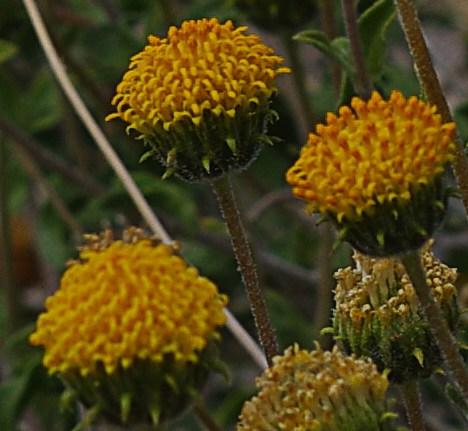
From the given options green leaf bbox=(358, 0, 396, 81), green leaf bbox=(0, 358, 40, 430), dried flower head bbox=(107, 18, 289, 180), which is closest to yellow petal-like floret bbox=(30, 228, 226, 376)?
dried flower head bbox=(107, 18, 289, 180)

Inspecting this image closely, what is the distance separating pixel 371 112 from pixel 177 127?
157 mm

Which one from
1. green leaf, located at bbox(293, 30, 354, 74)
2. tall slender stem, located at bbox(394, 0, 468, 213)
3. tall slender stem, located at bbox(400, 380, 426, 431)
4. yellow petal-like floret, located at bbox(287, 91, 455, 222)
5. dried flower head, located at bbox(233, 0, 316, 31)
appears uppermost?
dried flower head, located at bbox(233, 0, 316, 31)

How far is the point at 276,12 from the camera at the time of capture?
5.17 feet

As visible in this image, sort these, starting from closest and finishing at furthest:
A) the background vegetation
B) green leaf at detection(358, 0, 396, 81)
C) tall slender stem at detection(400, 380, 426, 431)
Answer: tall slender stem at detection(400, 380, 426, 431) → green leaf at detection(358, 0, 396, 81) → the background vegetation

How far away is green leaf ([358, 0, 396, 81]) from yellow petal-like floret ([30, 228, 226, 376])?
0.48 metres

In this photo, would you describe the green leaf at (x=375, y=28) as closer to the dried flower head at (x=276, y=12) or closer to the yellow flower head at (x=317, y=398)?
the dried flower head at (x=276, y=12)

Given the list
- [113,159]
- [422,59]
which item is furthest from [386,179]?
[113,159]

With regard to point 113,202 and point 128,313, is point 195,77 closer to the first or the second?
point 128,313

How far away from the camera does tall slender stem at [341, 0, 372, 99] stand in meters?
1.14

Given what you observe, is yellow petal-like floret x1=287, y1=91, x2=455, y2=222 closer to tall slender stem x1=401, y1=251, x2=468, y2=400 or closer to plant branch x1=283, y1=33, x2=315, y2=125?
tall slender stem x1=401, y1=251, x2=468, y2=400

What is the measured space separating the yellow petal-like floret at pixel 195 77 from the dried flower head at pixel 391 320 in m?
0.15

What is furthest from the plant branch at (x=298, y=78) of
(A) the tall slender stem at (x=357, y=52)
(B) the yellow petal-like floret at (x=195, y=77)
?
(B) the yellow petal-like floret at (x=195, y=77)

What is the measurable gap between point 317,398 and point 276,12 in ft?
2.62

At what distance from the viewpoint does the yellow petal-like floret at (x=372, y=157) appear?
2.81ft
